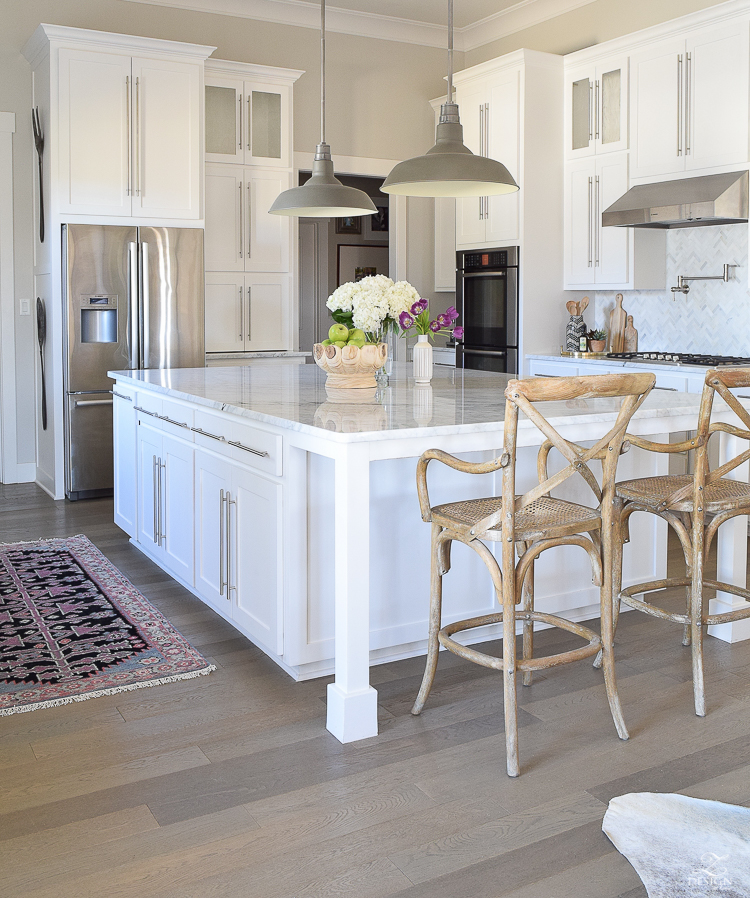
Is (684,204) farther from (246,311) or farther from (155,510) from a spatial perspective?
(155,510)

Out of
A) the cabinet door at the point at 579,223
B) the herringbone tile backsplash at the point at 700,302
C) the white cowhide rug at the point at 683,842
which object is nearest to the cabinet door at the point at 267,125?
the cabinet door at the point at 579,223

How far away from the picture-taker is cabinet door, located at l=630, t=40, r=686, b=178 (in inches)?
197

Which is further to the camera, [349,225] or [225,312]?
[349,225]

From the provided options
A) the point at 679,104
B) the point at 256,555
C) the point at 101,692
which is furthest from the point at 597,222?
the point at 101,692

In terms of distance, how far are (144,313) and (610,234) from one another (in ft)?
9.38

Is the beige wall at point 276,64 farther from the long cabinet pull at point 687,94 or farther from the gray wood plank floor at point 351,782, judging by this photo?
the gray wood plank floor at point 351,782

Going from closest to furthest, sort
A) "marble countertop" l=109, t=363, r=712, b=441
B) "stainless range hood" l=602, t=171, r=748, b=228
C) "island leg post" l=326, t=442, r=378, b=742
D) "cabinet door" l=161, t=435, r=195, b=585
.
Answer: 1. "island leg post" l=326, t=442, r=378, b=742
2. "marble countertop" l=109, t=363, r=712, b=441
3. "cabinet door" l=161, t=435, r=195, b=585
4. "stainless range hood" l=602, t=171, r=748, b=228

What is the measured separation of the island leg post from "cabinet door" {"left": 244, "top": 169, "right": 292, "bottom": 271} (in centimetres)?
398

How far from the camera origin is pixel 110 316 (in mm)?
5465

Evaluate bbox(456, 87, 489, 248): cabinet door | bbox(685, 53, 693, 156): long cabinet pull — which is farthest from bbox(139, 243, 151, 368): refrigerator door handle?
bbox(685, 53, 693, 156): long cabinet pull

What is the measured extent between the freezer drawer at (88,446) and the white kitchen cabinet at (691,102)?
344 cm

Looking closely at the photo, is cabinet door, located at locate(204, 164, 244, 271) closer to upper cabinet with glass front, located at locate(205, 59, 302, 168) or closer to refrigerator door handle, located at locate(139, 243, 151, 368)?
upper cabinet with glass front, located at locate(205, 59, 302, 168)

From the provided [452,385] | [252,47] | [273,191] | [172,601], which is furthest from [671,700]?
[252,47]

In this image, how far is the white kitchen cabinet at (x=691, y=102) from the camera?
4652 millimetres
